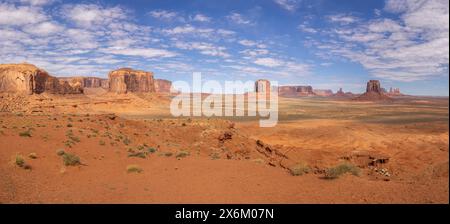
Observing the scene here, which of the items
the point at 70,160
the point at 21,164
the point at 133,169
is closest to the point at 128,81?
the point at 70,160

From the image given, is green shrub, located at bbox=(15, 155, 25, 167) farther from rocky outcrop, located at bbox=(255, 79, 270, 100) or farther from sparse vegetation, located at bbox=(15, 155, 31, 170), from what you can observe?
rocky outcrop, located at bbox=(255, 79, 270, 100)

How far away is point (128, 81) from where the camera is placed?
11900 cm

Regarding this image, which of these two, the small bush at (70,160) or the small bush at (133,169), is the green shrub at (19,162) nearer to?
the small bush at (70,160)

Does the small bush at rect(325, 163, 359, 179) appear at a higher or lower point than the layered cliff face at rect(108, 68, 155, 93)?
lower

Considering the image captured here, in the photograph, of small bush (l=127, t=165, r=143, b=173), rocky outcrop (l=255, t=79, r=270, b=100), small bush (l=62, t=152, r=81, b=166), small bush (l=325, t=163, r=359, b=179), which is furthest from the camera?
rocky outcrop (l=255, t=79, r=270, b=100)

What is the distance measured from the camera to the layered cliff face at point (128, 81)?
117m

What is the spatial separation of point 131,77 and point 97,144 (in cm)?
11017

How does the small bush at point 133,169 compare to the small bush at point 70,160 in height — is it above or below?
below

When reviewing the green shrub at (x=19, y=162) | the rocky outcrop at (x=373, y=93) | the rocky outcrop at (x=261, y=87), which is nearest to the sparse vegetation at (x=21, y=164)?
the green shrub at (x=19, y=162)

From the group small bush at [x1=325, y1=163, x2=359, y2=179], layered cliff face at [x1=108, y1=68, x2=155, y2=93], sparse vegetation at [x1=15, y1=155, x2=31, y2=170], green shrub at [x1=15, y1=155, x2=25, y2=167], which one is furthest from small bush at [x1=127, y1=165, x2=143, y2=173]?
layered cliff face at [x1=108, y1=68, x2=155, y2=93]

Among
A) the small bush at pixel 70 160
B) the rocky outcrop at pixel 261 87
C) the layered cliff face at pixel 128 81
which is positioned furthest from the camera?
the rocky outcrop at pixel 261 87

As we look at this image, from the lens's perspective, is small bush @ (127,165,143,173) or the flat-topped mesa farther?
the flat-topped mesa

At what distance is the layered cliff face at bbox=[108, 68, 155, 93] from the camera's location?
117 m

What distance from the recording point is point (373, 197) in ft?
23.5
